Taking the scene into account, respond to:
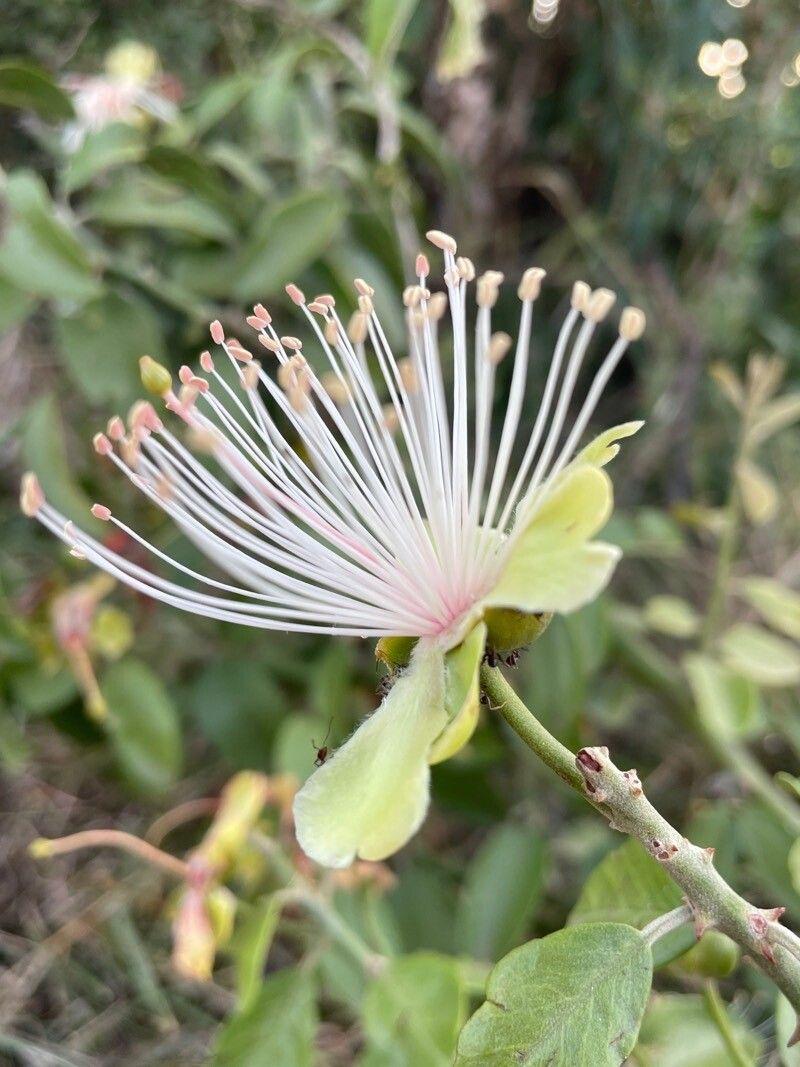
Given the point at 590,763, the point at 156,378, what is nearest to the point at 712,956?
the point at 590,763

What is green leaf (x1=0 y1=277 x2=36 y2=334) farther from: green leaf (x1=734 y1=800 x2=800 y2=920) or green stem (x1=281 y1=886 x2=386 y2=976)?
green leaf (x1=734 y1=800 x2=800 y2=920)

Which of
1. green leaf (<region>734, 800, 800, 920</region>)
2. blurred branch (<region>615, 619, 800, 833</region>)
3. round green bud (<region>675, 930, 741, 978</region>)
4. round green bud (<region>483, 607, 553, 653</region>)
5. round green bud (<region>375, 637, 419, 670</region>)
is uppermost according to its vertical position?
round green bud (<region>483, 607, 553, 653</region>)

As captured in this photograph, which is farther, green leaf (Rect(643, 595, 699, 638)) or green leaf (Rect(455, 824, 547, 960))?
green leaf (Rect(643, 595, 699, 638))

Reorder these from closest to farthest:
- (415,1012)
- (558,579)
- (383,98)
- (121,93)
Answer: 1. (558,579)
2. (415,1012)
3. (383,98)
4. (121,93)

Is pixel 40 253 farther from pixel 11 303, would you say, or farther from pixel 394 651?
pixel 394 651

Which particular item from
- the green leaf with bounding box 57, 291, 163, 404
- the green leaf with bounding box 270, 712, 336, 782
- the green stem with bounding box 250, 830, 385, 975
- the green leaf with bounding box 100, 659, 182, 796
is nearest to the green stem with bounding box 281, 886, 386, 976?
the green stem with bounding box 250, 830, 385, 975

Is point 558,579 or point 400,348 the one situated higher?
point 558,579

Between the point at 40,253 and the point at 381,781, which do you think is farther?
the point at 40,253

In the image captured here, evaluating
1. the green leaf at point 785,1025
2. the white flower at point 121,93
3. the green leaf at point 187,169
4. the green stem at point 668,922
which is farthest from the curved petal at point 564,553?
the white flower at point 121,93
